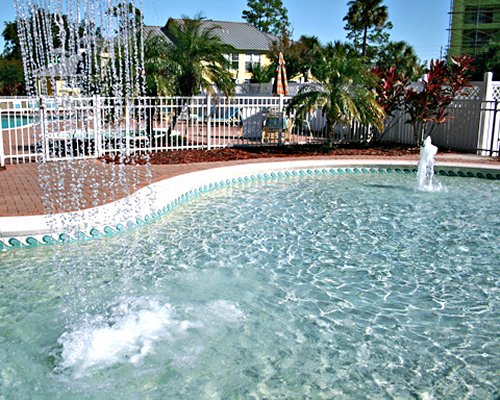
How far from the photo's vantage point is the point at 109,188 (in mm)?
8273

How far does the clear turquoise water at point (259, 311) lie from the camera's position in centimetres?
357

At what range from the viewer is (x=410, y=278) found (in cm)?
552

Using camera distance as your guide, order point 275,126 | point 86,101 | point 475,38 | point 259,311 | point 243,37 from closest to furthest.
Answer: point 259,311
point 86,101
point 275,126
point 243,37
point 475,38

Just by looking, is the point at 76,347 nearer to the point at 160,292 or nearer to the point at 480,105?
the point at 160,292

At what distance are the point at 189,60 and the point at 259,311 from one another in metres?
9.94

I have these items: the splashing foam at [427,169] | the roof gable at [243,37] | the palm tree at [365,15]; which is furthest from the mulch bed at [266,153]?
the roof gable at [243,37]

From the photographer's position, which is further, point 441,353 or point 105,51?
point 105,51

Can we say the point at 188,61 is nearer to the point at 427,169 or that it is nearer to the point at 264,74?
the point at 427,169

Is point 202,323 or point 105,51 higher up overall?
point 105,51

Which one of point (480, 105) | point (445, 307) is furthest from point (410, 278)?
point (480, 105)

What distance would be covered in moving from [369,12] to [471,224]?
117ft

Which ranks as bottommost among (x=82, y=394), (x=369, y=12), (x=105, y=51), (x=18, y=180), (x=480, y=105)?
(x=82, y=394)

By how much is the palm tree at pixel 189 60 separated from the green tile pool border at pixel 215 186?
3443 mm

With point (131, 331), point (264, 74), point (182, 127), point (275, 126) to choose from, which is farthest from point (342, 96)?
point (264, 74)
